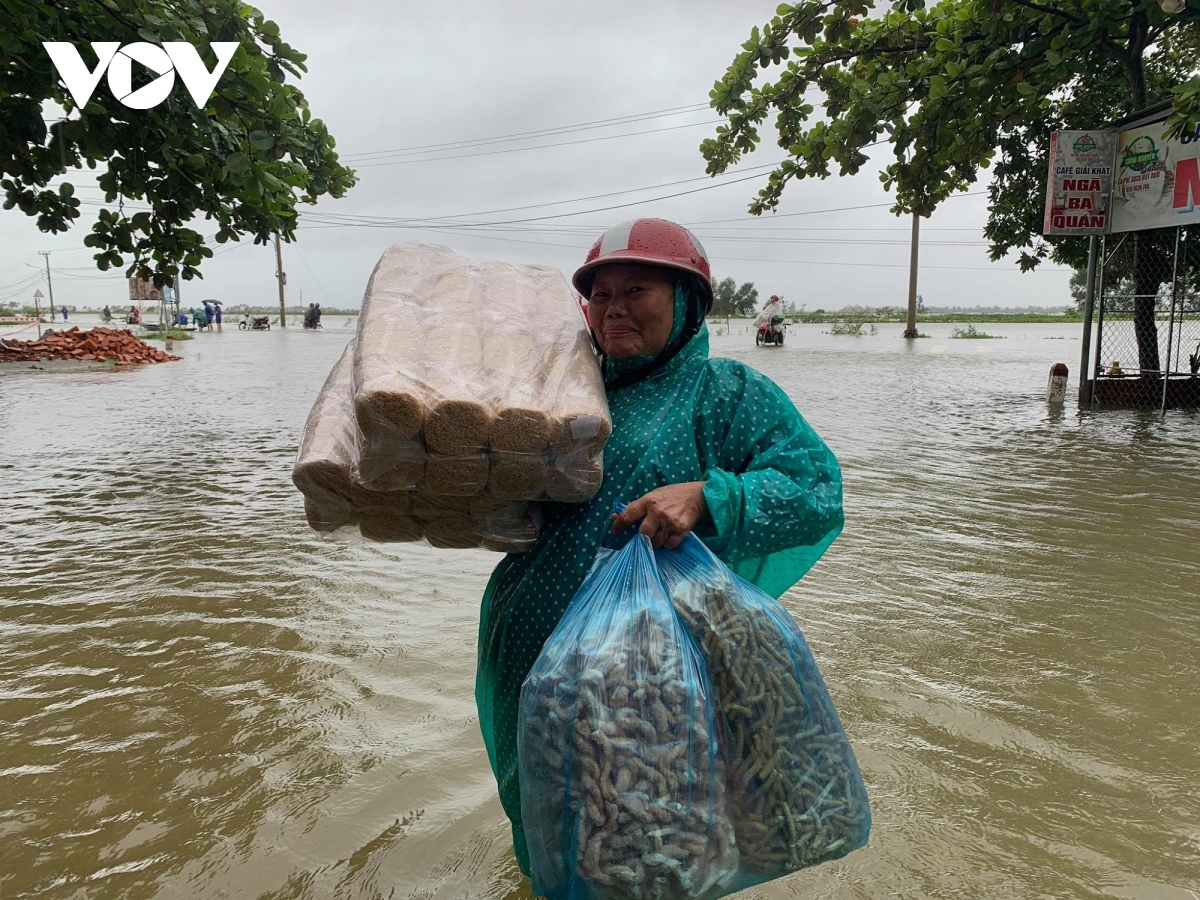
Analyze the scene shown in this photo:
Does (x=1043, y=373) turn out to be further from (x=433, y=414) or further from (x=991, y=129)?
(x=433, y=414)

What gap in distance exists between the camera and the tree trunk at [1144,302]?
40.6 ft

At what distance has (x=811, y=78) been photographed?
28.8 ft

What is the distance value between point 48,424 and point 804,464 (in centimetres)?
1200

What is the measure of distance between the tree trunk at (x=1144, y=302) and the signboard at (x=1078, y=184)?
1.77m

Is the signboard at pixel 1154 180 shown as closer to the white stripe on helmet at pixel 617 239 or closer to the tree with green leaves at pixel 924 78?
the tree with green leaves at pixel 924 78

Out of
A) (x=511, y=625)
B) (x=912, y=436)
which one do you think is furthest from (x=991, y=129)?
(x=511, y=625)

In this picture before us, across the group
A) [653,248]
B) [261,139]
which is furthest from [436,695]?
[261,139]

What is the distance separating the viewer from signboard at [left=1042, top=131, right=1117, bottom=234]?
10930 mm

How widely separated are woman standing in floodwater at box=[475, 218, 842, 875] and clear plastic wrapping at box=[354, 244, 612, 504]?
0.10 meters

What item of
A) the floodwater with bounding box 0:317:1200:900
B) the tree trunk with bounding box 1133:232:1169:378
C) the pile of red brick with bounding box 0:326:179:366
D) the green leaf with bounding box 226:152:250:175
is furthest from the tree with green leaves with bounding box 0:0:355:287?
the pile of red brick with bounding box 0:326:179:366

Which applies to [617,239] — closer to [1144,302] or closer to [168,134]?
[168,134]

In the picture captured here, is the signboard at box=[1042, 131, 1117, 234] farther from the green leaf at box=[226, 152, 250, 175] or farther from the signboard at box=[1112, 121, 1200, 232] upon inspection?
the green leaf at box=[226, 152, 250, 175]

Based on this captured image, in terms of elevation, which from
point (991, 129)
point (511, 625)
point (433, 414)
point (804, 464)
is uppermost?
point (991, 129)

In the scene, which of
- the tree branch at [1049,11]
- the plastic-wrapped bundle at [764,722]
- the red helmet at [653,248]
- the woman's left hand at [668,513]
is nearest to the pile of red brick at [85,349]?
the tree branch at [1049,11]
